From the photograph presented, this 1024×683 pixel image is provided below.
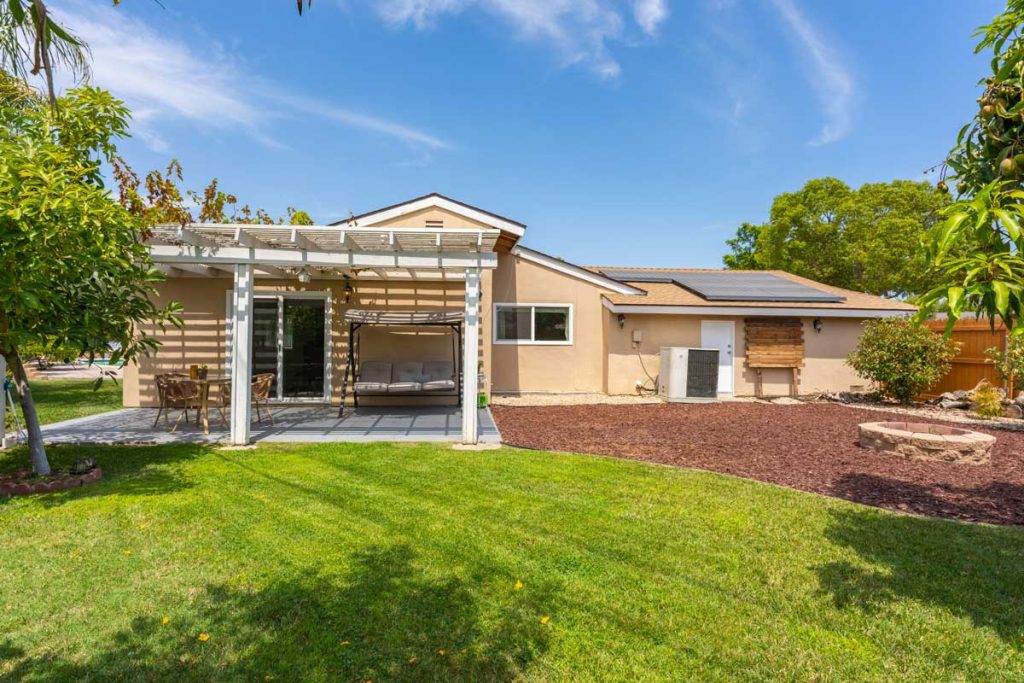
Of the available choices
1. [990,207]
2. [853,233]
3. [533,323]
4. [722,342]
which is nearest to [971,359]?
[722,342]

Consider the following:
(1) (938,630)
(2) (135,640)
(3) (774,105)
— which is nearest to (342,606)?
(2) (135,640)

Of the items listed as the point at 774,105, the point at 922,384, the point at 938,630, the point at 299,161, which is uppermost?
the point at 774,105

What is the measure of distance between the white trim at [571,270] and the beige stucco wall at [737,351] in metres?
0.72

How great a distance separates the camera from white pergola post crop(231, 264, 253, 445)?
7.21 metres

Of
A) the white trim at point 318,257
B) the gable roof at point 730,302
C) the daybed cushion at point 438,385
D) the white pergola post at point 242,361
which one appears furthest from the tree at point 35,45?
the gable roof at point 730,302

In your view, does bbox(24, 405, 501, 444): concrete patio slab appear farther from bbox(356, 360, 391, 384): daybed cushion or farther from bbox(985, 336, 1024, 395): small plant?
bbox(985, 336, 1024, 395): small plant

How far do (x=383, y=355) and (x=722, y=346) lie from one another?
846cm

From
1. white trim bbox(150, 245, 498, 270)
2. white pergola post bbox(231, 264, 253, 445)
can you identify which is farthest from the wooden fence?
white pergola post bbox(231, 264, 253, 445)

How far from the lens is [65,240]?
4832 millimetres

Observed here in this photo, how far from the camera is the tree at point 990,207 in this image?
4.80 ft

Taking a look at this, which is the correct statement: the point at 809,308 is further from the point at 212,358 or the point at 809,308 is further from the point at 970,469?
the point at 212,358

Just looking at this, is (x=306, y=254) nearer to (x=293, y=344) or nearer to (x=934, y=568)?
(x=293, y=344)

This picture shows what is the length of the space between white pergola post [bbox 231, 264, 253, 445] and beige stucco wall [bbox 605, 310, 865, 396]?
8404 mm

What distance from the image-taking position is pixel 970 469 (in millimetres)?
6195
